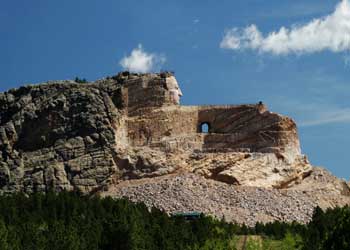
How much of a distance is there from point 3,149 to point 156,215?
21.9 m

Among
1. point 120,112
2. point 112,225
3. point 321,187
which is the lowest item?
point 112,225

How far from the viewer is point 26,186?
89500mm

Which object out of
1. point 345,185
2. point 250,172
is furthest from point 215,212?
point 345,185

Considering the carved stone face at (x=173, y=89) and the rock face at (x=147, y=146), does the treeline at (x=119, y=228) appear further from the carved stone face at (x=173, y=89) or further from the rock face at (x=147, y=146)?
the carved stone face at (x=173, y=89)

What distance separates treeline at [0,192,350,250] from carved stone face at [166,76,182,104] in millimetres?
11015

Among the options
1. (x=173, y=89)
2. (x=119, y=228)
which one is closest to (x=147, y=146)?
(x=173, y=89)

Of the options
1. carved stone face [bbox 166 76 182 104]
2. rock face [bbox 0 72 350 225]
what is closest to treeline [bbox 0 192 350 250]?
rock face [bbox 0 72 350 225]

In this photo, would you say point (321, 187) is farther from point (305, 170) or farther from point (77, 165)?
point (77, 165)

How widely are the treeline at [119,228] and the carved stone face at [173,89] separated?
11.0 meters

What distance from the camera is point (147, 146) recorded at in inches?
3489

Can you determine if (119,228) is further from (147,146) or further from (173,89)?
(173,89)

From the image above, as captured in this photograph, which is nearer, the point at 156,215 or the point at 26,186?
the point at 156,215

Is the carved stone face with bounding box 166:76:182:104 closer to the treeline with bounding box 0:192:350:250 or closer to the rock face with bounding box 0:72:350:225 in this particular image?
the rock face with bounding box 0:72:350:225

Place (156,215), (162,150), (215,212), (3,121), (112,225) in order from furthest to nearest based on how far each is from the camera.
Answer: (3,121) → (162,150) → (215,212) → (156,215) → (112,225)
